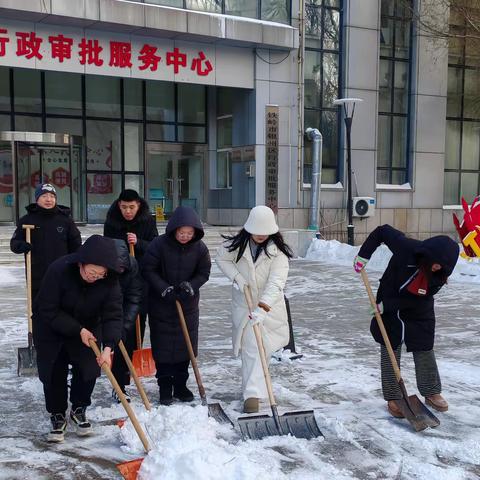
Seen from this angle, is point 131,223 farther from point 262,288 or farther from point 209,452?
point 209,452

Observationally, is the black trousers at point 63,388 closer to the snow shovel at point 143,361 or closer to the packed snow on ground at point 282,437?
the packed snow on ground at point 282,437

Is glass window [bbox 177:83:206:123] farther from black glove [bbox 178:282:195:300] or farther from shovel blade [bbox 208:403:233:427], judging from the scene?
shovel blade [bbox 208:403:233:427]

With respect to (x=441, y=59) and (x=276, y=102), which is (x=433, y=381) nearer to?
(x=276, y=102)

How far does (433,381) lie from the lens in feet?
14.4

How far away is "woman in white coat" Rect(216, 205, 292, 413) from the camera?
432 centimetres

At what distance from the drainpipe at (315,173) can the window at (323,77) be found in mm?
687

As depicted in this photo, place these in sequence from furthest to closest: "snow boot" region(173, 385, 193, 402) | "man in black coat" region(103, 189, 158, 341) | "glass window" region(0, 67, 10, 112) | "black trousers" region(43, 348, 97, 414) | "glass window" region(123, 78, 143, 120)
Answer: "glass window" region(123, 78, 143, 120)
"glass window" region(0, 67, 10, 112)
"man in black coat" region(103, 189, 158, 341)
"snow boot" region(173, 385, 193, 402)
"black trousers" region(43, 348, 97, 414)

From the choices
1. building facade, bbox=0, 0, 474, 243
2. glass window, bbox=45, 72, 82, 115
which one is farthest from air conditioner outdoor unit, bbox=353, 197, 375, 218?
glass window, bbox=45, 72, 82, 115

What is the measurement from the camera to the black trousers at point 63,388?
3.77m

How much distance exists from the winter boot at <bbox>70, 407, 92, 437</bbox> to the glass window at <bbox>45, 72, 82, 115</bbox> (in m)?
14.7

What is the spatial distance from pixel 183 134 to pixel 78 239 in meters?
13.6

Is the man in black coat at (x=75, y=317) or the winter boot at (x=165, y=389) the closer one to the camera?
the man in black coat at (x=75, y=317)

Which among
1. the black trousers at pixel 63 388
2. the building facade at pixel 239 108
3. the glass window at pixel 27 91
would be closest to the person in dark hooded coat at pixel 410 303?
the black trousers at pixel 63 388

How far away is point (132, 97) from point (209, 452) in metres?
15.9
